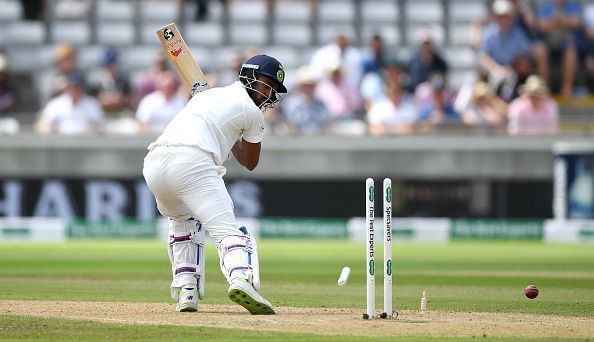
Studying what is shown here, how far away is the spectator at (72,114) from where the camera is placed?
54.3ft

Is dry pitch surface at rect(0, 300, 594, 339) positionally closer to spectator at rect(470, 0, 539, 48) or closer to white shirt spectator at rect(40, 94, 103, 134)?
white shirt spectator at rect(40, 94, 103, 134)

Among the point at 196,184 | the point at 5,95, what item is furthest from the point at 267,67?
the point at 5,95

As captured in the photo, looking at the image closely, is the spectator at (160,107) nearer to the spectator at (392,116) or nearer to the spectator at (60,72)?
the spectator at (60,72)

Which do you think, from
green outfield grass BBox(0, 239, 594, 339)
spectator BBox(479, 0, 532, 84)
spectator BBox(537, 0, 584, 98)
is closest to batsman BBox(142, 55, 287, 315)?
green outfield grass BBox(0, 239, 594, 339)

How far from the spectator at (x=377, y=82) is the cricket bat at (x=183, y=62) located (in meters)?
9.04

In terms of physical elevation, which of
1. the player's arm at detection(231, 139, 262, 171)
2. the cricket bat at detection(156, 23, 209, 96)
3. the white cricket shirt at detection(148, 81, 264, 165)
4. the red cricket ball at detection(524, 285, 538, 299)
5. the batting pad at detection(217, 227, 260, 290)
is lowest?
the red cricket ball at detection(524, 285, 538, 299)

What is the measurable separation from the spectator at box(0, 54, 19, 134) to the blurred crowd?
0.01m

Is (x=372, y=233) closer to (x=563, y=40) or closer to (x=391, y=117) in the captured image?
(x=391, y=117)

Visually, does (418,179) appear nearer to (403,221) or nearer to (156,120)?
(403,221)

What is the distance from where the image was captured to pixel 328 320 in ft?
22.7

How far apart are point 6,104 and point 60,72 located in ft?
2.74

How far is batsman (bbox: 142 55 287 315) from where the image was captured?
694cm

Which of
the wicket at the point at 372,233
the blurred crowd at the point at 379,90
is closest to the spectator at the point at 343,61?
the blurred crowd at the point at 379,90

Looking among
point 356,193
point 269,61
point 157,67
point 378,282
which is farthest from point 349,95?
point 269,61
